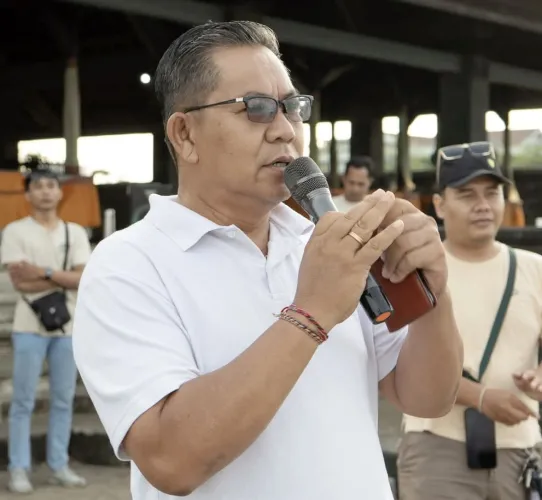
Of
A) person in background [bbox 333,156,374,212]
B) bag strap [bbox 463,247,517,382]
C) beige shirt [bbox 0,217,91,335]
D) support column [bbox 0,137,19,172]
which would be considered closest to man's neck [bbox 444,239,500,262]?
bag strap [bbox 463,247,517,382]

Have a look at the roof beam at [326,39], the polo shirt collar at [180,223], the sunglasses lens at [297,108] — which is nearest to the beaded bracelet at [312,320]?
the polo shirt collar at [180,223]

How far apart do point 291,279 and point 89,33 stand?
547 inches

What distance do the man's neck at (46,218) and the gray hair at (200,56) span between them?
12.4 feet

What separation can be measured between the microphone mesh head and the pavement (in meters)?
4.04

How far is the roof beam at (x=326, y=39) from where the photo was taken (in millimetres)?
9109

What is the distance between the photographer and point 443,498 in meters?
2.86

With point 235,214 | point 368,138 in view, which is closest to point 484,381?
point 235,214

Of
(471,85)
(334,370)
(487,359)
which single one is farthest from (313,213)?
(471,85)

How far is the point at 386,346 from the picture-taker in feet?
5.42

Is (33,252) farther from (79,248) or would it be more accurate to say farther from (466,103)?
(466,103)

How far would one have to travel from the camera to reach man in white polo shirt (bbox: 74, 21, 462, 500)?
4.22ft

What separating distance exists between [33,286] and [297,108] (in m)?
3.84

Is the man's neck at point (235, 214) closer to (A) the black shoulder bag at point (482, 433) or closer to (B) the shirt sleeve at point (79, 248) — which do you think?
(A) the black shoulder bag at point (482, 433)

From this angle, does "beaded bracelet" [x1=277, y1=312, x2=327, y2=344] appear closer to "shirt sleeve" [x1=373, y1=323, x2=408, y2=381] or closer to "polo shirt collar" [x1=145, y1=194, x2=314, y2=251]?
"polo shirt collar" [x1=145, y1=194, x2=314, y2=251]
